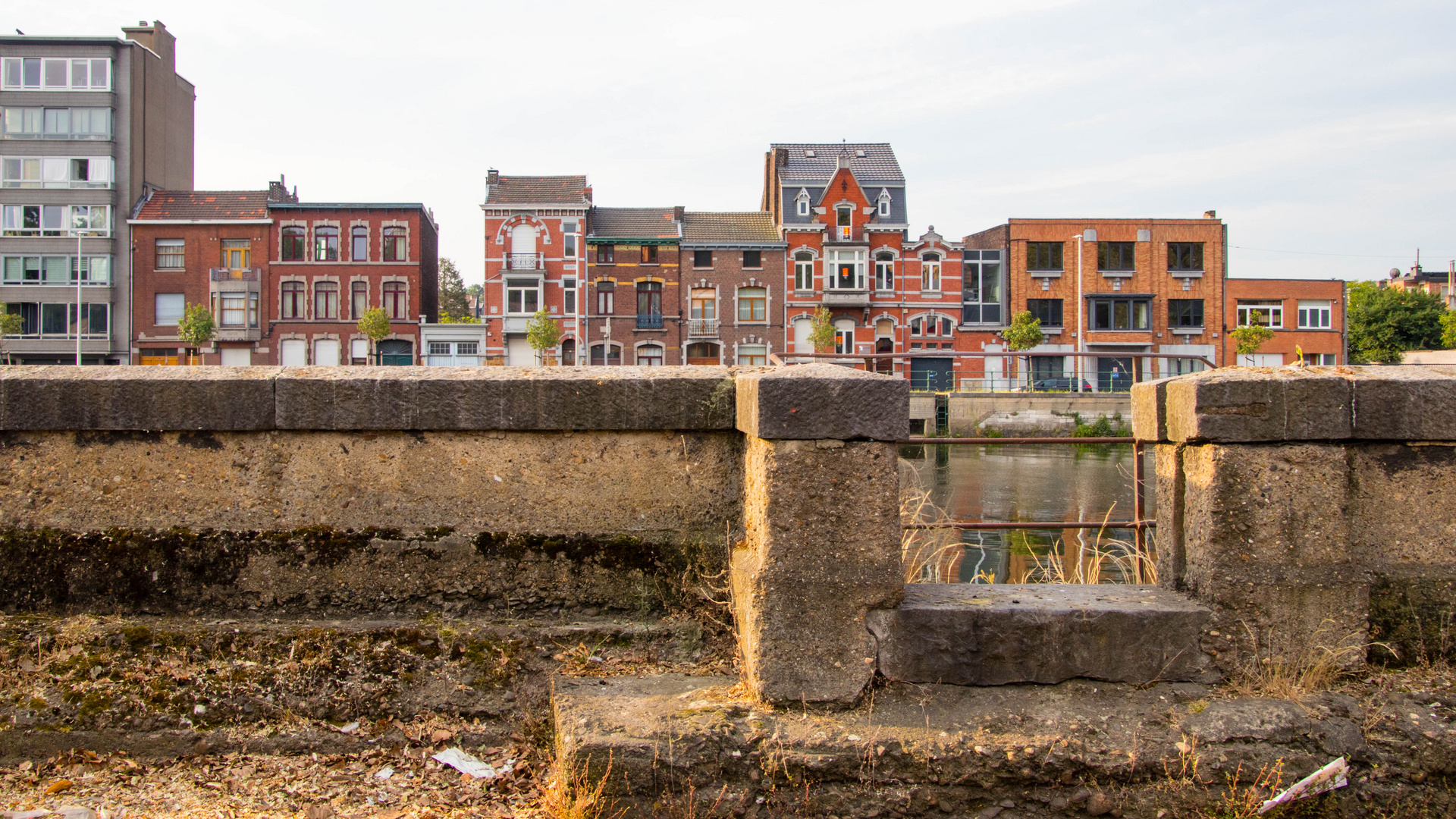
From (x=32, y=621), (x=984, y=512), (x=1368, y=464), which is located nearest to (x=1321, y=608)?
(x=1368, y=464)

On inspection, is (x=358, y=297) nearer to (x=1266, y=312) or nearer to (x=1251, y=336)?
(x=1251, y=336)

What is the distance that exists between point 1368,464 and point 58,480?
14.2ft

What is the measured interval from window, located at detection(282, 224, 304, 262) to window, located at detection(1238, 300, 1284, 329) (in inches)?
1752

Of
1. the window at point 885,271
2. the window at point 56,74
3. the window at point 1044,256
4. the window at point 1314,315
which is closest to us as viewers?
the window at point 56,74

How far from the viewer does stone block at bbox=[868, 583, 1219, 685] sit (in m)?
2.75

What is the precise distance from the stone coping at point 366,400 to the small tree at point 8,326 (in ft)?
144

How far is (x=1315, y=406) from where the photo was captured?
9.21 feet

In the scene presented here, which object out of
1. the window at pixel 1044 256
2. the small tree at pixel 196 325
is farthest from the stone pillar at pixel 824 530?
the window at pixel 1044 256

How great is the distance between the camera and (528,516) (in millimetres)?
3133

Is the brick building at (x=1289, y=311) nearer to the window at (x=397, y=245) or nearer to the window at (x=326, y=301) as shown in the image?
the window at (x=397, y=245)

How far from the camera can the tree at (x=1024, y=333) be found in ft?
131

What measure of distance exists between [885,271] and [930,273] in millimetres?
2220

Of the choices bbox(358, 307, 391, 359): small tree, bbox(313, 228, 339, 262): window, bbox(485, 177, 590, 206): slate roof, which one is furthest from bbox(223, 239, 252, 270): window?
bbox(485, 177, 590, 206): slate roof

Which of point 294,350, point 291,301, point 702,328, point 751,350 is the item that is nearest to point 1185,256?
point 751,350
